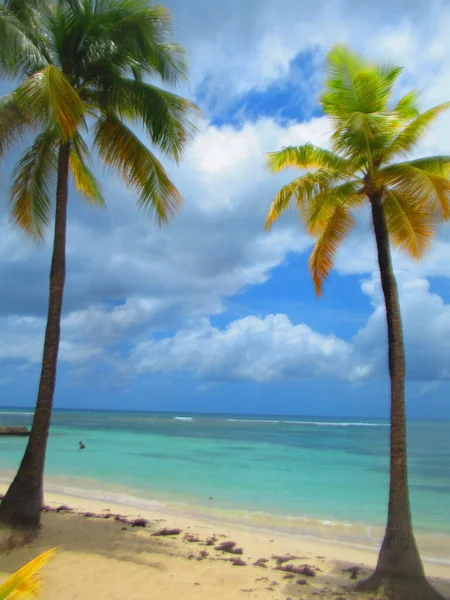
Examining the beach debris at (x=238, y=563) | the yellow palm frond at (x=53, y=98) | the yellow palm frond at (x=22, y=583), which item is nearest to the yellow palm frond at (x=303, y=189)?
the yellow palm frond at (x=53, y=98)

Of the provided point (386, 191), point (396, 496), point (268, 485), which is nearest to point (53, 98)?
point (386, 191)

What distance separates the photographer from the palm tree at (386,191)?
6.98 m

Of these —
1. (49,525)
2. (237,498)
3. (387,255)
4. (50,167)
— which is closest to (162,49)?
(50,167)

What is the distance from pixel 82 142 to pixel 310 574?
873 cm

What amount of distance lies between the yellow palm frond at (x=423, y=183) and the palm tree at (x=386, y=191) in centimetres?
1

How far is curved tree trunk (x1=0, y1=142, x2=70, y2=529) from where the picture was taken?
8.40 metres

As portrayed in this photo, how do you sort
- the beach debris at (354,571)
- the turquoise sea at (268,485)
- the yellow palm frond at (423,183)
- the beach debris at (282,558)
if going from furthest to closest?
the turquoise sea at (268,485)
the beach debris at (282,558)
the beach debris at (354,571)
the yellow palm frond at (423,183)

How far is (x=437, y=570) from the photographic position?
9133mm

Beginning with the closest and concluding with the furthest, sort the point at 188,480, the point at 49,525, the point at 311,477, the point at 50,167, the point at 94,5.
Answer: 1. the point at 49,525
2. the point at 94,5
3. the point at 50,167
4. the point at 188,480
5. the point at 311,477

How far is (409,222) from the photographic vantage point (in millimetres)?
8492

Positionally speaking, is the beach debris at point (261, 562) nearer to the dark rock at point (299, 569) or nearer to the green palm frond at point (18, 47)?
the dark rock at point (299, 569)

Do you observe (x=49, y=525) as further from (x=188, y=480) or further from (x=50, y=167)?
(x=188, y=480)

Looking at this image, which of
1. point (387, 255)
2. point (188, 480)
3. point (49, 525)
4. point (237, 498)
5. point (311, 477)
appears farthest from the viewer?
point (311, 477)

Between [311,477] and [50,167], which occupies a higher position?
[50,167]
